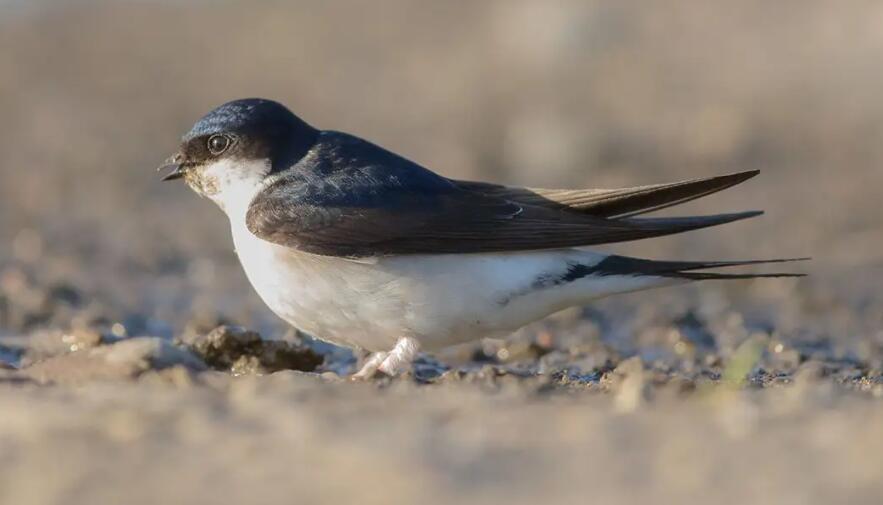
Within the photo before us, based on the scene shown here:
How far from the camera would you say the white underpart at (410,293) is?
4.93 metres

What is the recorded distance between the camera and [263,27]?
1650 centimetres

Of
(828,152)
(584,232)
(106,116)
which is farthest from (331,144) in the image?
(106,116)

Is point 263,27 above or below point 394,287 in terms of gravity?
above

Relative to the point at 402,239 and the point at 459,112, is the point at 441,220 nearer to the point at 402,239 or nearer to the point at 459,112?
the point at 402,239

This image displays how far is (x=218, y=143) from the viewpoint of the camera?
17.8 feet

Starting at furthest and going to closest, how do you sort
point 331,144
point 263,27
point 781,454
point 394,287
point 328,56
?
1. point 263,27
2. point 328,56
3. point 331,144
4. point 394,287
5. point 781,454

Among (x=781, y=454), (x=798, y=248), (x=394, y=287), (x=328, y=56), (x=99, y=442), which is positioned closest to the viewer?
(x=781, y=454)

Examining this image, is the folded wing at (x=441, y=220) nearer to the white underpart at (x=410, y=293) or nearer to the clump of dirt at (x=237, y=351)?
the white underpart at (x=410, y=293)

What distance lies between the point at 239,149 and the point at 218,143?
9 centimetres

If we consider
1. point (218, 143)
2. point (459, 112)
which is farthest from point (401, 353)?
point (459, 112)

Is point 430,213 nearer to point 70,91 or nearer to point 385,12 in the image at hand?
point 70,91

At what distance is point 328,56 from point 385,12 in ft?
4.87

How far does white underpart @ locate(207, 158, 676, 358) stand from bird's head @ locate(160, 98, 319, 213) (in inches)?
10.1

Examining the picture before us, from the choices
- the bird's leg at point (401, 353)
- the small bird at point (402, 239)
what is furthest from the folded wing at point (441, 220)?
the bird's leg at point (401, 353)
